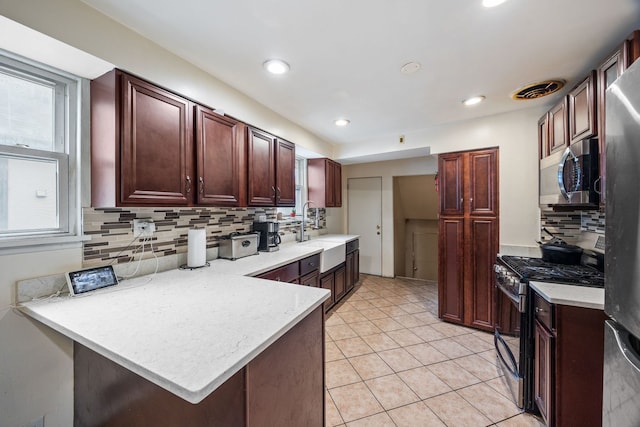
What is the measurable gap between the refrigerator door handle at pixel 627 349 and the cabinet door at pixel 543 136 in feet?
6.51

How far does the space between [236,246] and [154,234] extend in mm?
638

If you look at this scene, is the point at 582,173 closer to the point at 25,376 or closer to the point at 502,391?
the point at 502,391

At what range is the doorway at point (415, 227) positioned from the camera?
4672mm

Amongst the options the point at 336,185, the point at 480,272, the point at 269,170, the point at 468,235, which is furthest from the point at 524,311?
the point at 336,185

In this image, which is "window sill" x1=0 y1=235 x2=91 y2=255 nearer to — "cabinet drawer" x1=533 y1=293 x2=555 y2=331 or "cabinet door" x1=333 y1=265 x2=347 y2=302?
"cabinet door" x1=333 y1=265 x2=347 y2=302

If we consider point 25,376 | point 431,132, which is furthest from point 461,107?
point 25,376

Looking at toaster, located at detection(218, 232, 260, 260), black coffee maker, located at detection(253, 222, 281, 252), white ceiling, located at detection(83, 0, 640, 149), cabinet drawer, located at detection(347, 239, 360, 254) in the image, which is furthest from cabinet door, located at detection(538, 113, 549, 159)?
toaster, located at detection(218, 232, 260, 260)

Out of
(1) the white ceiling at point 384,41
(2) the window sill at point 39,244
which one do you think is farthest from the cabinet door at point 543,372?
(2) the window sill at point 39,244

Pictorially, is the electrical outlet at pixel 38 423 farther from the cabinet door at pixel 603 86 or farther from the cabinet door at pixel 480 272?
the cabinet door at pixel 480 272

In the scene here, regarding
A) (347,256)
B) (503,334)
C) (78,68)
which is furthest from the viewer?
(347,256)

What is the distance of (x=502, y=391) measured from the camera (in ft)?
6.01

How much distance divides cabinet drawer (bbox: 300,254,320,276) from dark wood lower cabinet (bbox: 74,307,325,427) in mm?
1161

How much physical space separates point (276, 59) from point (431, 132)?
6.99 ft

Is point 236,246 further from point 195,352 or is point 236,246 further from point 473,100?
point 473,100
